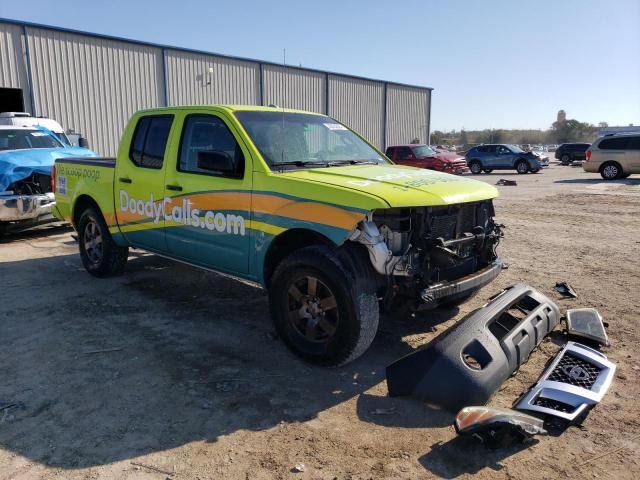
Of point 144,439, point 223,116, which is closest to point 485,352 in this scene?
point 144,439

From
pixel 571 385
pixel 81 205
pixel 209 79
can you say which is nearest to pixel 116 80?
pixel 209 79

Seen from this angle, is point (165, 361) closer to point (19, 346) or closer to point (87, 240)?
point (19, 346)

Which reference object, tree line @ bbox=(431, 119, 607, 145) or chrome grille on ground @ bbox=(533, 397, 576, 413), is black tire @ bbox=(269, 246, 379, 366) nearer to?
chrome grille on ground @ bbox=(533, 397, 576, 413)

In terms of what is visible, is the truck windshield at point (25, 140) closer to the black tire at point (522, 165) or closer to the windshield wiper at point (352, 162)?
the windshield wiper at point (352, 162)

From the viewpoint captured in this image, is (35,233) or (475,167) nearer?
(35,233)

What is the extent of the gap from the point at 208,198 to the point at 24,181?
5942 millimetres

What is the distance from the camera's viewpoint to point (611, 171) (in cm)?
2150

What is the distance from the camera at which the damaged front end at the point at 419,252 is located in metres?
3.62

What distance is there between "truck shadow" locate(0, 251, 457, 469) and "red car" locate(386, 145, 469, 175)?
1824 centimetres

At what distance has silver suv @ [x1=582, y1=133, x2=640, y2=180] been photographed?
68.0ft

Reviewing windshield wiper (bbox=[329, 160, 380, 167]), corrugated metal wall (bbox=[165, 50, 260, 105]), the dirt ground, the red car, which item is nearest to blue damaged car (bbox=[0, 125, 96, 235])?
the dirt ground

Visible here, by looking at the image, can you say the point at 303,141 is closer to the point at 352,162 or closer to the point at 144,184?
the point at 352,162

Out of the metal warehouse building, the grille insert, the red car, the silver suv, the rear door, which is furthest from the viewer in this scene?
the red car

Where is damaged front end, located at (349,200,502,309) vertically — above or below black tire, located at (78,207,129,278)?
above
